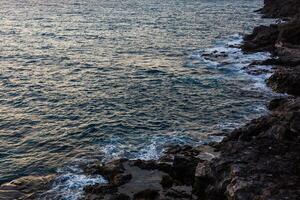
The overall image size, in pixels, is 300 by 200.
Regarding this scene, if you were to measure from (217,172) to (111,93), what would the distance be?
25.1 metres

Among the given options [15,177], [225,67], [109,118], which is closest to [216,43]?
[225,67]

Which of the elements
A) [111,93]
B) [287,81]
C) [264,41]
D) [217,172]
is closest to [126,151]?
[217,172]

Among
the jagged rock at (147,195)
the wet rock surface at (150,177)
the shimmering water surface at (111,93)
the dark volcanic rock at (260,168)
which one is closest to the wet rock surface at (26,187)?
the shimmering water surface at (111,93)

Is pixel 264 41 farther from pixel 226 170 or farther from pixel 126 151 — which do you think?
pixel 226 170

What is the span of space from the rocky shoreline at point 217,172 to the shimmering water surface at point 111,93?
8.39ft

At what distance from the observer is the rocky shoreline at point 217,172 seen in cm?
2027

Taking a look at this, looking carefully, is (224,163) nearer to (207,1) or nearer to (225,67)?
(225,67)

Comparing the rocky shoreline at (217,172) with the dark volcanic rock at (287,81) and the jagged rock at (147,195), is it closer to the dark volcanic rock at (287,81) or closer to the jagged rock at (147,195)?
the jagged rock at (147,195)

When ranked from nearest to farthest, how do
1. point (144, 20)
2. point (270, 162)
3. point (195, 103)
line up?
point (270, 162) → point (195, 103) → point (144, 20)

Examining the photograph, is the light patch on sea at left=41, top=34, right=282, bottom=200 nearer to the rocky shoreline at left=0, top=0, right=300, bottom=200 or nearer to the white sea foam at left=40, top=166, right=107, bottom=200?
the white sea foam at left=40, top=166, right=107, bottom=200

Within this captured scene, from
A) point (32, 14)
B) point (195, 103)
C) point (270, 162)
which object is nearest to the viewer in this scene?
point (270, 162)

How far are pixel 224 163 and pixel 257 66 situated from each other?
34961 mm

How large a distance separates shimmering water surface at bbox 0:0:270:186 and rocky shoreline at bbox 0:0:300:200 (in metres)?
2.56

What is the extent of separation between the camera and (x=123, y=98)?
44406 millimetres
